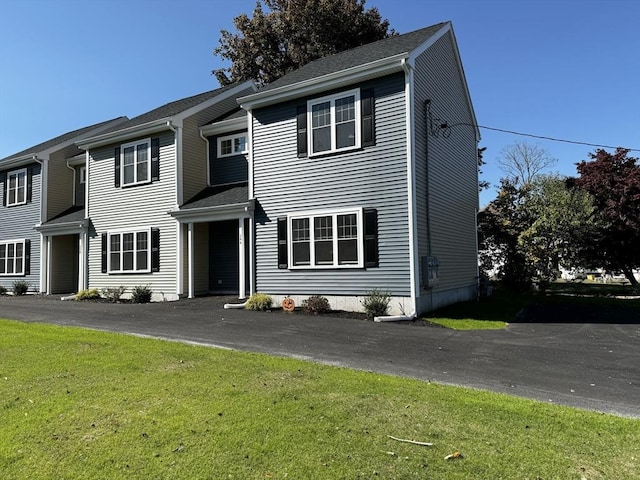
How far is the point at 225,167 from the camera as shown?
55.4 feet

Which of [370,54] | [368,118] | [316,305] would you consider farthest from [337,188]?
[370,54]

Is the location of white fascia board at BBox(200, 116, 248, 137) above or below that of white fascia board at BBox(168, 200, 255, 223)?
above

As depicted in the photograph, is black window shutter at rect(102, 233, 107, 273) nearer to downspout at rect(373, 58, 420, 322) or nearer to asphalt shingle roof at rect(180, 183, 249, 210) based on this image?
asphalt shingle roof at rect(180, 183, 249, 210)

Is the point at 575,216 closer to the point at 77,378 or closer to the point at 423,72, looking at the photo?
the point at 423,72

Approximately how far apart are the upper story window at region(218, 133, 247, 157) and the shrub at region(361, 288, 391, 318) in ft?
25.3

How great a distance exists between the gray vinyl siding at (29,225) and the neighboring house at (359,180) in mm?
12205

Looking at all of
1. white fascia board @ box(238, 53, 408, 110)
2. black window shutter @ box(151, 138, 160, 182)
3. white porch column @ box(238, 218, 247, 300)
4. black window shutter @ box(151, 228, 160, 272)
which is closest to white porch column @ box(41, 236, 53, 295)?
black window shutter @ box(151, 228, 160, 272)

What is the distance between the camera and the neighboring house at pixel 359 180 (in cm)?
1168

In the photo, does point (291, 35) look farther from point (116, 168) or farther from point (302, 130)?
point (302, 130)

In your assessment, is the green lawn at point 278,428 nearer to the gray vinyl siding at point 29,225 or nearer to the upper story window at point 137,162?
the upper story window at point 137,162

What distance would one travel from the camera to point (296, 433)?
3.80 m

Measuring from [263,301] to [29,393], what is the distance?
794 centimetres

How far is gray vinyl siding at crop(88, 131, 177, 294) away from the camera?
15.9 meters

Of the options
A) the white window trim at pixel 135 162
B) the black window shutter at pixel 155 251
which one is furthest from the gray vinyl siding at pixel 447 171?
the white window trim at pixel 135 162
